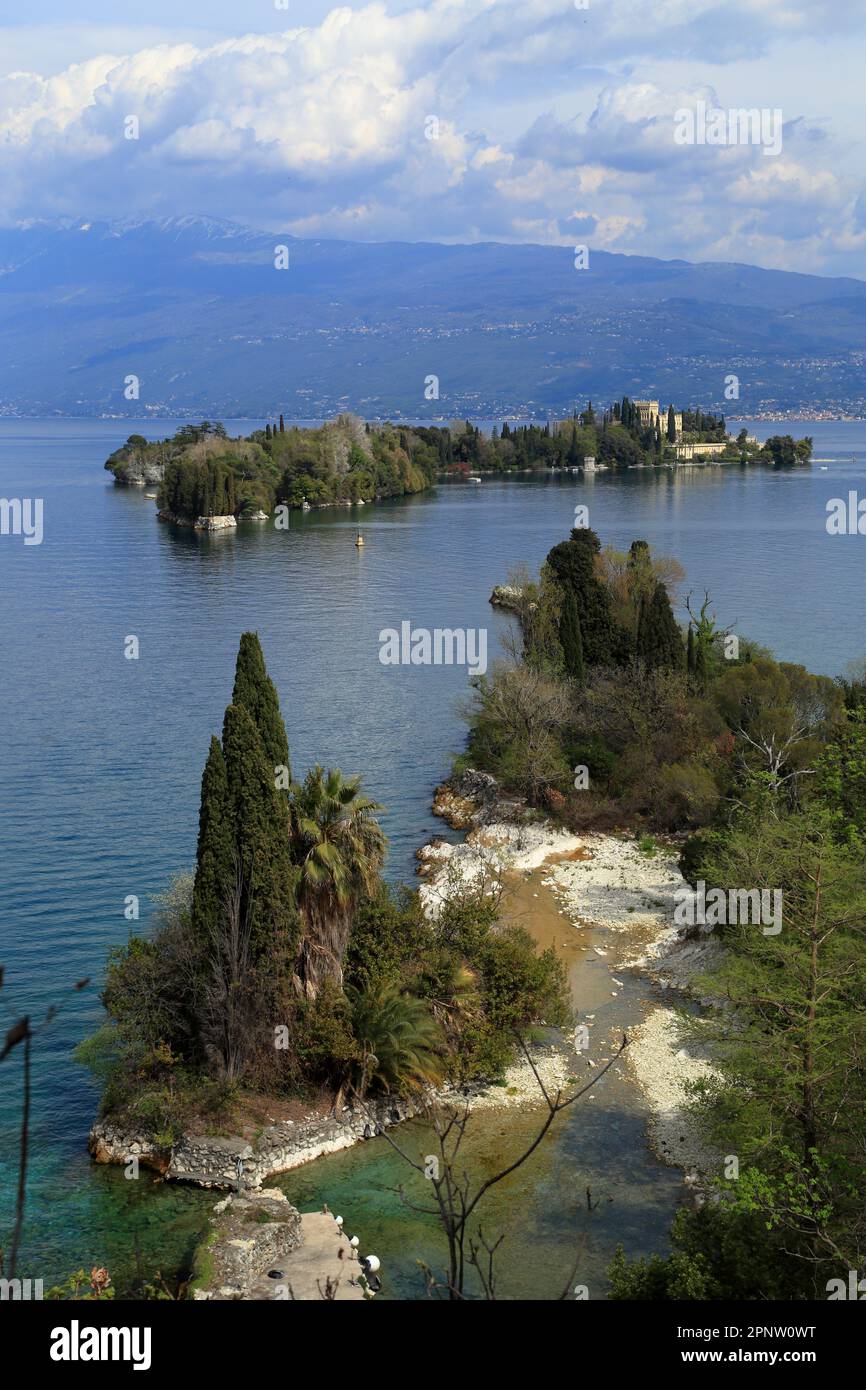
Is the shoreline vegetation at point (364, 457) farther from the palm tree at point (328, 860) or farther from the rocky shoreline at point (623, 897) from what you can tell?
the palm tree at point (328, 860)

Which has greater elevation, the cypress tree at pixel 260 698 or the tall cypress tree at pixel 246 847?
the cypress tree at pixel 260 698

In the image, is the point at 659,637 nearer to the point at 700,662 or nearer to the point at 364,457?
the point at 700,662

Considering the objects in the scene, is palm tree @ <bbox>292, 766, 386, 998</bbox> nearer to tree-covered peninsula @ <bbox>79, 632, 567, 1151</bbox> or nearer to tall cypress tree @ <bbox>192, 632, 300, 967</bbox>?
tree-covered peninsula @ <bbox>79, 632, 567, 1151</bbox>

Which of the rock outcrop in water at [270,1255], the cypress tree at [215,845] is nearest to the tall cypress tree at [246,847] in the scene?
the cypress tree at [215,845]

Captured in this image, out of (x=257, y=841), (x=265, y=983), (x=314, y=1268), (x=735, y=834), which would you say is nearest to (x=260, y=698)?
(x=257, y=841)

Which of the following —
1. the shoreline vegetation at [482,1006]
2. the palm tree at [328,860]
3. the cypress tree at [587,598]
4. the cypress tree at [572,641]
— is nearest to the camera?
the shoreline vegetation at [482,1006]

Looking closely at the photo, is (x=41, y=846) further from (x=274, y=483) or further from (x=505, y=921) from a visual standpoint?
(x=274, y=483)

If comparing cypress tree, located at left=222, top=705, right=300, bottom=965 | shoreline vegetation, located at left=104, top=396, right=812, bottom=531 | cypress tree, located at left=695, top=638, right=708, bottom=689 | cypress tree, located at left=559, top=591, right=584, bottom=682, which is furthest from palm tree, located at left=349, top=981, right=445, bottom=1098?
shoreline vegetation, located at left=104, top=396, right=812, bottom=531
